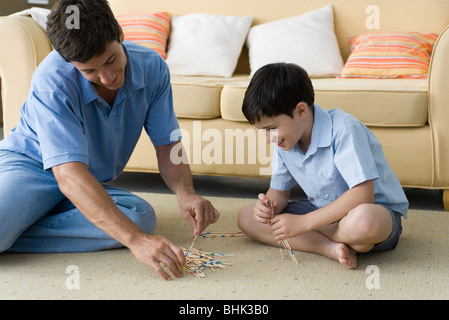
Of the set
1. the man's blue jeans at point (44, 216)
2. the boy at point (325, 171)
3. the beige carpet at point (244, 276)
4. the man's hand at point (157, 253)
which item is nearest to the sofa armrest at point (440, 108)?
the beige carpet at point (244, 276)

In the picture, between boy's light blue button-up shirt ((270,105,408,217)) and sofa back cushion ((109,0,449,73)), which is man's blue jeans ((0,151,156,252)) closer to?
boy's light blue button-up shirt ((270,105,408,217))

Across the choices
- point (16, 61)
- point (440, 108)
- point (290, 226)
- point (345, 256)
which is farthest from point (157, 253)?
point (16, 61)

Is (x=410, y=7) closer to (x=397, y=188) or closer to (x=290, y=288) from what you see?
(x=397, y=188)

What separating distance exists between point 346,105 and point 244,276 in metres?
0.91

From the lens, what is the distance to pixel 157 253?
132 cm

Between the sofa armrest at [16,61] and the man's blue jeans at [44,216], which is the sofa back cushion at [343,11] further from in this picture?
the man's blue jeans at [44,216]

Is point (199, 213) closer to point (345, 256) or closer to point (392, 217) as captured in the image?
point (345, 256)

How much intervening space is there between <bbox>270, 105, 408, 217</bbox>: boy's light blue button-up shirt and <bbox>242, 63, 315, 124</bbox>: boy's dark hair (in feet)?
0.28

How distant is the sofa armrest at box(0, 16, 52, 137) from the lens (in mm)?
2391

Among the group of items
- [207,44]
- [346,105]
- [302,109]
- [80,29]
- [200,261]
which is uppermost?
[80,29]

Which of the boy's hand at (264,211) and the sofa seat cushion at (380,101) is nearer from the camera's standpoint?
the boy's hand at (264,211)

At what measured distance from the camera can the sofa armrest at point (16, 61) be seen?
2391mm

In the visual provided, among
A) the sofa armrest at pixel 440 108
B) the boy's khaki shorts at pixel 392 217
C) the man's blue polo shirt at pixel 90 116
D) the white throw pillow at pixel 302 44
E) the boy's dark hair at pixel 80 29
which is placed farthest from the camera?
the white throw pillow at pixel 302 44
